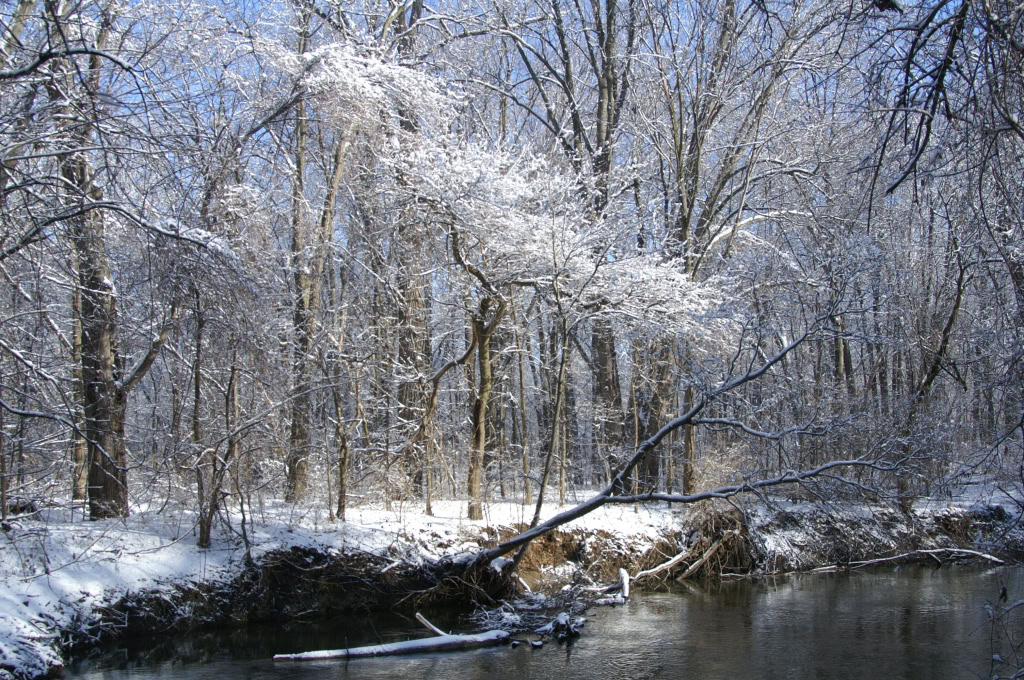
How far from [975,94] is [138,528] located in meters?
10.8

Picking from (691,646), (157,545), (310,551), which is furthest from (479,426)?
(691,646)

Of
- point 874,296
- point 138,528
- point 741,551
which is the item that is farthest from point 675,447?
point 138,528

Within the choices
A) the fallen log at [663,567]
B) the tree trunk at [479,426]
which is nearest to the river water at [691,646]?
the fallen log at [663,567]

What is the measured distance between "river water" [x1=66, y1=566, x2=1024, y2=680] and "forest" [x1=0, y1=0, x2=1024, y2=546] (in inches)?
68.2

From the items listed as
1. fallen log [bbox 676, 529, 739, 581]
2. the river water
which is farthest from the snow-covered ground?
fallen log [bbox 676, 529, 739, 581]

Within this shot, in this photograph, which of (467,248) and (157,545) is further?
(467,248)

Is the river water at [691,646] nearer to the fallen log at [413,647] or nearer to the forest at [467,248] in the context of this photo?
the fallen log at [413,647]

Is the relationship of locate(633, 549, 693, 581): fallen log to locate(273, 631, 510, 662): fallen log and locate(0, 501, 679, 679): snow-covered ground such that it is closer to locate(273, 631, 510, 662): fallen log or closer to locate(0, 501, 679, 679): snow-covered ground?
locate(0, 501, 679, 679): snow-covered ground

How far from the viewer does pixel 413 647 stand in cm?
963

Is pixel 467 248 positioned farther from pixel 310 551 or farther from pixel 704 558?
pixel 704 558

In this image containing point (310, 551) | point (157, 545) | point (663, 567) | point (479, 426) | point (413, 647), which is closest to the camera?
point (413, 647)

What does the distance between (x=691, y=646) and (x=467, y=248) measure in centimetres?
721

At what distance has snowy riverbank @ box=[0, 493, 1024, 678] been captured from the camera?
891 centimetres

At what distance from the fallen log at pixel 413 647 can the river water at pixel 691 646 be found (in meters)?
0.15
